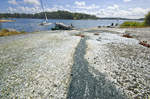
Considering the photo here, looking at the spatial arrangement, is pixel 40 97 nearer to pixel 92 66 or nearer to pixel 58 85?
pixel 58 85

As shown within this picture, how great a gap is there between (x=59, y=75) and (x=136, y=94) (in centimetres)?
404

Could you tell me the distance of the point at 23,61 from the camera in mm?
6691

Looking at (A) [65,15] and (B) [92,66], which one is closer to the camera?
(B) [92,66]

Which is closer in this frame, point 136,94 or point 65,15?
point 136,94

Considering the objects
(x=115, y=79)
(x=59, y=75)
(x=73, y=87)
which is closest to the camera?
(x=73, y=87)

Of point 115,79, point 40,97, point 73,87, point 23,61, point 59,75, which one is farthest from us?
point 23,61

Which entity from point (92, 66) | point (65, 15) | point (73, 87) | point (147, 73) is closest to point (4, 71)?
point (73, 87)

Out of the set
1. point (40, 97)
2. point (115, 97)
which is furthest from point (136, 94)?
point (40, 97)

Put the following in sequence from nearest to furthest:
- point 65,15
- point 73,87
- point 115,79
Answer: point 73,87 < point 115,79 < point 65,15

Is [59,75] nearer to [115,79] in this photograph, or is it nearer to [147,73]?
[115,79]

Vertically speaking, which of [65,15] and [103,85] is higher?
[65,15]

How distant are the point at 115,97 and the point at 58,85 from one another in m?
2.75

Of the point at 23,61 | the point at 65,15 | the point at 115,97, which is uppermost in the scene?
the point at 65,15

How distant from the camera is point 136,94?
371cm
